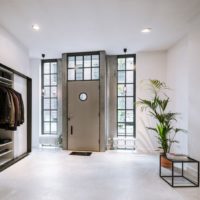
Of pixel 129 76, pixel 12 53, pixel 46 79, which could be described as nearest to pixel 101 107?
pixel 129 76

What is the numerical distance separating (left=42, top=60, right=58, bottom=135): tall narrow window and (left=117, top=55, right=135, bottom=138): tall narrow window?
2.05 meters

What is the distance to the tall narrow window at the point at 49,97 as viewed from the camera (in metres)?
5.79

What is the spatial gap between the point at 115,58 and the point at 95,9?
8.55 feet

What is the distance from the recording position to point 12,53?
394 centimetres

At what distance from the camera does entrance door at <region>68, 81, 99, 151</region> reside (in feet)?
16.6

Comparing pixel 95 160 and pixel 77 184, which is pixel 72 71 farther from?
pixel 77 184

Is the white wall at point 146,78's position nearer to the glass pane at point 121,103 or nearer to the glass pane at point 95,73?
the glass pane at point 121,103

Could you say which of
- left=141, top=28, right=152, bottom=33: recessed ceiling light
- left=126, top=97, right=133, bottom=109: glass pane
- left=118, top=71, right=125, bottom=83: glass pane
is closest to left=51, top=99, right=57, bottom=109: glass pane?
left=118, top=71, right=125, bottom=83: glass pane

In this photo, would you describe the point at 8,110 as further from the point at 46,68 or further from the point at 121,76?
the point at 121,76

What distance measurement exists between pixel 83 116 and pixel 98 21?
2.69 metres

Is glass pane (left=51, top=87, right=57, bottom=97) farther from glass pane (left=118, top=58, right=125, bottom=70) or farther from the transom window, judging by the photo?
glass pane (left=118, top=58, right=125, bottom=70)

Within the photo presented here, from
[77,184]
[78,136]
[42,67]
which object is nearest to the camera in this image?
[77,184]

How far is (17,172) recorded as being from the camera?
334 cm

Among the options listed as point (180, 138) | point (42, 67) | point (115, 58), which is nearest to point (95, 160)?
point (180, 138)
